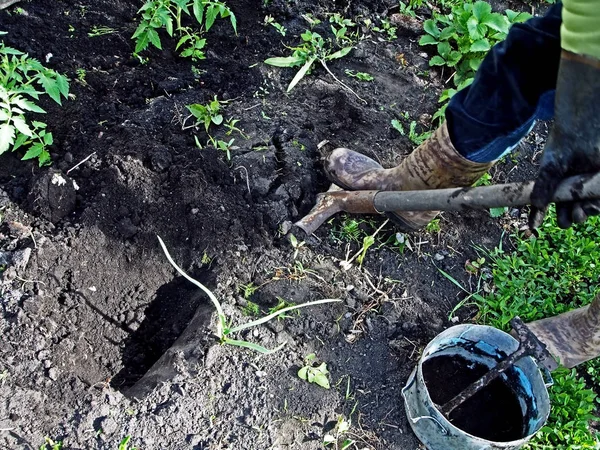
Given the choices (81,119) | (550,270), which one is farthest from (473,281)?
(81,119)

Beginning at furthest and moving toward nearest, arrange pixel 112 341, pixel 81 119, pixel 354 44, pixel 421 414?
pixel 354 44 → pixel 81 119 → pixel 112 341 → pixel 421 414

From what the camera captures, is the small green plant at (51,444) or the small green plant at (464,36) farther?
the small green plant at (464,36)

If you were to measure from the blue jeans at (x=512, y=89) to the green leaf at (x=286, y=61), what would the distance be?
3.53ft

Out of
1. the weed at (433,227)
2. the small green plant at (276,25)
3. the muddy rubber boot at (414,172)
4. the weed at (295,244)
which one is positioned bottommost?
the weed at (433,227)

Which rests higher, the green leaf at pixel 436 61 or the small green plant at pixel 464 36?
the small green plant at pixel 464 36

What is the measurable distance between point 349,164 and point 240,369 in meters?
1.00

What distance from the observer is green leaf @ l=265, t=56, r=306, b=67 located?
2.92m

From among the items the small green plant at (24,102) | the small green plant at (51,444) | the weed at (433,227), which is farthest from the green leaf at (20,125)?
the weed at (433,227)

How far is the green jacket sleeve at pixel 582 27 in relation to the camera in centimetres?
136

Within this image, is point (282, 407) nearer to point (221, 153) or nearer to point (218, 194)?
point (218, 194)

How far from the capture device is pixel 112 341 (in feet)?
7.32

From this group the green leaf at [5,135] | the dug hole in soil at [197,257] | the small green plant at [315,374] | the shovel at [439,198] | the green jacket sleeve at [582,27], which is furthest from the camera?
the green leaf at [5,135]

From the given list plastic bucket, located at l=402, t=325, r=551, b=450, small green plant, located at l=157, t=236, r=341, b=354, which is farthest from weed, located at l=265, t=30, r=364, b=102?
plastic bucket, located at l=402, t=325, r=551, b=450

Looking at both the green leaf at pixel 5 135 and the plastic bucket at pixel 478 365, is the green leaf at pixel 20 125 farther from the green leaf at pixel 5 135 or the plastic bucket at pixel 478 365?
the plastic bucket at pixel 478 365
